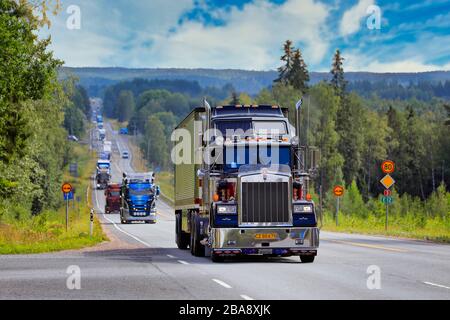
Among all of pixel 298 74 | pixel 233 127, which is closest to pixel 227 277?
pixel 233 127

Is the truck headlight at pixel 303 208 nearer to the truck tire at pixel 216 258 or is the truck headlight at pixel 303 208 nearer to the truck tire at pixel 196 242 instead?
the truck tire at pixel 216 258

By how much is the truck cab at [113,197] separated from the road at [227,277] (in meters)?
66.8

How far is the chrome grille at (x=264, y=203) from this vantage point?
76.7 feet

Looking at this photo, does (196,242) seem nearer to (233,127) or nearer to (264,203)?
(233,127)

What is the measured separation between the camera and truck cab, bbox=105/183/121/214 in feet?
313

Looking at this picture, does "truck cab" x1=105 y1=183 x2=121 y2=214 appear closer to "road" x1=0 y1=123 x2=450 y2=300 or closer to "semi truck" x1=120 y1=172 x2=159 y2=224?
"semi truck" x1=120 y1=172 x2=159 y2=224

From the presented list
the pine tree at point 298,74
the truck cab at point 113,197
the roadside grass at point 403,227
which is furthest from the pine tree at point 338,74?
the roadside grass at point 403,227

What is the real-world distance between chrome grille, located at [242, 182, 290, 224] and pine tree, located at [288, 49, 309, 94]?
131 meters

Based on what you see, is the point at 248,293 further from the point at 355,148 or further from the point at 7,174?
the point at 355,148

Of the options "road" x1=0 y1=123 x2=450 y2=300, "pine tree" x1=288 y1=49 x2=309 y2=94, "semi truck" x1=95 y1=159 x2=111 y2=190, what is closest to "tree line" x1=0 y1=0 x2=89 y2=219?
"road" x1=0 y1=123 x2=450 y2=300

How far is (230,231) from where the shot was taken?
23.3 meters

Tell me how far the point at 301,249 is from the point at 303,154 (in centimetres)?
277

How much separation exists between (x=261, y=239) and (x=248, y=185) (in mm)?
1397

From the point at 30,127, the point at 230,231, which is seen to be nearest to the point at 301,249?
the point at 230,231
